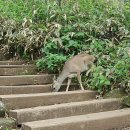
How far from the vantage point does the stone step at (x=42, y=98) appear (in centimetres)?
627

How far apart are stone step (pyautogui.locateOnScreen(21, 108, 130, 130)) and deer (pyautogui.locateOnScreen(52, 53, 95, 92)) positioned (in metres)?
1.31

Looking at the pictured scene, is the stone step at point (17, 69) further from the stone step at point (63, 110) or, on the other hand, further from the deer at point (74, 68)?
the stone step at point (63, 110)

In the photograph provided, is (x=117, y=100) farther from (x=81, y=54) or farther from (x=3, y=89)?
(x=3, y=89)

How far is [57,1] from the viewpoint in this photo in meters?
10.2

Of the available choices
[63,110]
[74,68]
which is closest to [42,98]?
[63,110]

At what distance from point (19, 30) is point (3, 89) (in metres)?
2.39

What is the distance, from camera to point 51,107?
6254 millimetres

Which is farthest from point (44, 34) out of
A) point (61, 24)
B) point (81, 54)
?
point (81, 54)

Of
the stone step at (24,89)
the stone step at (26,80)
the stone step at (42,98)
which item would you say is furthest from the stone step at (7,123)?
the stone step at (26,80)

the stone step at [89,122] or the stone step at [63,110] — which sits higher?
the stone step at [63,110]

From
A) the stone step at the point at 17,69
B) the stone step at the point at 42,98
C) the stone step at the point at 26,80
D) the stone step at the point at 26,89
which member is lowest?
the stone step at the point at 42,98

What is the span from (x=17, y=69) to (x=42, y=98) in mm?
1702

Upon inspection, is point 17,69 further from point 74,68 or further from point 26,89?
point 74,68

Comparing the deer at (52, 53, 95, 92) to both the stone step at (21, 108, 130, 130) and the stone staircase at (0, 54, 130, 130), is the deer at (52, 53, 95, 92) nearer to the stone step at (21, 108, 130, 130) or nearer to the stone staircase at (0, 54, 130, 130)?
the stone staircase at (0, 54, 130, 130)
